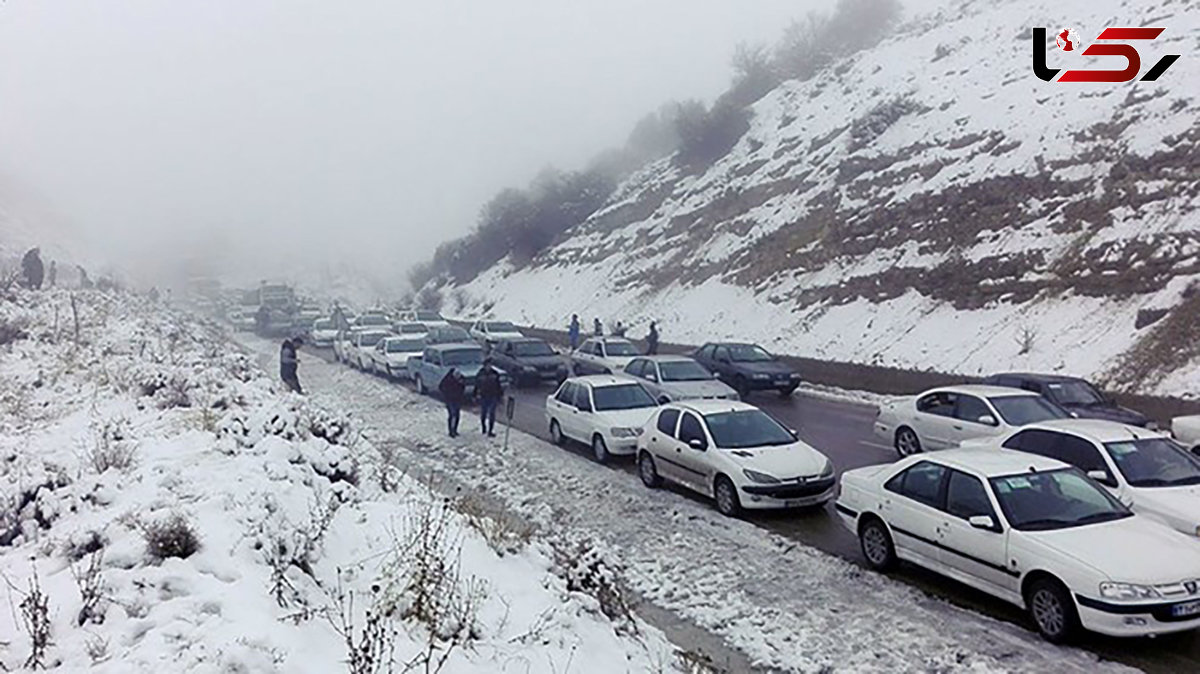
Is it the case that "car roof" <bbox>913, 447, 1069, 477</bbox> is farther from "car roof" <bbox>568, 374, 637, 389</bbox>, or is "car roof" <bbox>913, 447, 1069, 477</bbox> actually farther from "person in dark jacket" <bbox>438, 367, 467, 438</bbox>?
"person in dark jacket" <bbox>438, 367, 467, 438</bbox>

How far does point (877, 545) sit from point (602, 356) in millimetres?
18805

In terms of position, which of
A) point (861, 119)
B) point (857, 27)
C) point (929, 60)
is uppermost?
point (857, 27)

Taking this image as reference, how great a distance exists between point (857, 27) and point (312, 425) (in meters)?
68.6

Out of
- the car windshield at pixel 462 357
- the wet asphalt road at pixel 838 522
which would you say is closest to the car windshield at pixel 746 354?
the wet asphalt road at pixel 838 522

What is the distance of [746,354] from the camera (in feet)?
83.3

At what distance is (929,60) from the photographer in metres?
49.7

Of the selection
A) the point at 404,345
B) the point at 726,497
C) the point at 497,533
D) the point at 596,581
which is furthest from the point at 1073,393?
the point at 404,345

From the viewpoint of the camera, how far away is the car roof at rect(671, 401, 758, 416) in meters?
13.0

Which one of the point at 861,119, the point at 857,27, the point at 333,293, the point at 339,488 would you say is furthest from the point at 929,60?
the point at 333,293

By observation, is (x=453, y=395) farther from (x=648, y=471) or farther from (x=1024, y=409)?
(x=1024, y=409)

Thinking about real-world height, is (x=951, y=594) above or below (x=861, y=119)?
below

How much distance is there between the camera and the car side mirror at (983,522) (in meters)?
7.98

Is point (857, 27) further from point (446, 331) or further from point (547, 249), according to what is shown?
point (446, 331)

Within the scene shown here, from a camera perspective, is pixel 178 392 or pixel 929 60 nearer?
pixel 178 392
